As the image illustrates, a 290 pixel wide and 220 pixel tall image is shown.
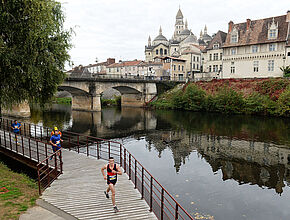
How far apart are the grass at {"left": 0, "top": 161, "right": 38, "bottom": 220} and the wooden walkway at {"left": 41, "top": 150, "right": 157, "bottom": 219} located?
0.56 metres

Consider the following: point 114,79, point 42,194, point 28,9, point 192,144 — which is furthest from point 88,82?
point 42,194

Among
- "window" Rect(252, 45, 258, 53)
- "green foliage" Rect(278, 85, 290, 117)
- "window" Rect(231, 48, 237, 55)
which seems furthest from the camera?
"window" Rect(231, 48, 237, 55)

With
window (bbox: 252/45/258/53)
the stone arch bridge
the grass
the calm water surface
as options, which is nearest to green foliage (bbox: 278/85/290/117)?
the calm water surface

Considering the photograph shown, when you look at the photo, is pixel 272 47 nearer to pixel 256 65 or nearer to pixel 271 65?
pixel 271 65

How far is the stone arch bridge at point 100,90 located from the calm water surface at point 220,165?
692 inches

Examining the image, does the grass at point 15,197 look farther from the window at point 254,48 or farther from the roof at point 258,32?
the window at point 254,48

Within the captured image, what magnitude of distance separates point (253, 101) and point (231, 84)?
837 centimetres

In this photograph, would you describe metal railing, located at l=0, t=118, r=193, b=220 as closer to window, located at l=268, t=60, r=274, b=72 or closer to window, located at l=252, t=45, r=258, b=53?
window, located at l=268, t=60, r=274, b=72

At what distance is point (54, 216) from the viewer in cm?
692

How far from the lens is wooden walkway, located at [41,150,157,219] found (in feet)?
24.0

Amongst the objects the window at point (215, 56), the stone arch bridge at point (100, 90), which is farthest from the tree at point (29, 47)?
the window at point (215, 56)

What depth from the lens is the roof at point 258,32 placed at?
1854 inches

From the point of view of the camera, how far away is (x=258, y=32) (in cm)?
5056

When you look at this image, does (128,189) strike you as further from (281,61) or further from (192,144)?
(281,61)
